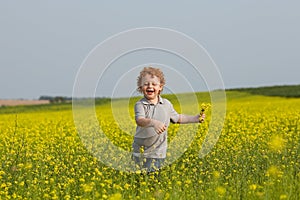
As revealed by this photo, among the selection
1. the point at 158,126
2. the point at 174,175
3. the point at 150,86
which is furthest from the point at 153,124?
the point at 174,175

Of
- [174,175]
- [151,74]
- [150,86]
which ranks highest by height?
[151,74]

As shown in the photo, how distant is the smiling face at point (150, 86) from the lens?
6605 mm

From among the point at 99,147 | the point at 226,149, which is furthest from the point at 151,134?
Answer: the point at 99,147

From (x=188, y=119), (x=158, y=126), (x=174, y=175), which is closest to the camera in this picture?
(x=158, y=126)

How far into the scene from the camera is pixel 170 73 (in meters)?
6.76

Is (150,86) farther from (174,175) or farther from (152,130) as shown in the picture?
(174,175)

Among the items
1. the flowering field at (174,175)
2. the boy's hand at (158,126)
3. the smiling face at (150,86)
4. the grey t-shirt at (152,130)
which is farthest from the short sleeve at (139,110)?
the flowering field at (174,175)

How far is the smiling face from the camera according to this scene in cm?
661

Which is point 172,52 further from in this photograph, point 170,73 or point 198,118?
point 198,118

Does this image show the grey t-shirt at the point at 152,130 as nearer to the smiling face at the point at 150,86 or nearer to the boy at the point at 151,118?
the boy at the point at 151,118

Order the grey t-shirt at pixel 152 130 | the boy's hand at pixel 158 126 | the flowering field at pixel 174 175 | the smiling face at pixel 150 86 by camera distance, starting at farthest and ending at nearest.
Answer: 1. the grey t-shirt at pixel 152 130
2. the smiling face at pixel 150 86
3. the boy's hand at pixel 158 126
4. the flowering field at pixel 174 175

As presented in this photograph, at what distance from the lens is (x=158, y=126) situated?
20.5 ft

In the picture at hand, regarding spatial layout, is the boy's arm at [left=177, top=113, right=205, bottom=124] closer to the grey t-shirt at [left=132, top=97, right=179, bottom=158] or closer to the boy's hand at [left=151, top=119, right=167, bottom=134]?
the grey t-shirt at [left=132, top=97, right=179, bottom=158]

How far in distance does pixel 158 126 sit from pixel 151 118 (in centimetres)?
47
